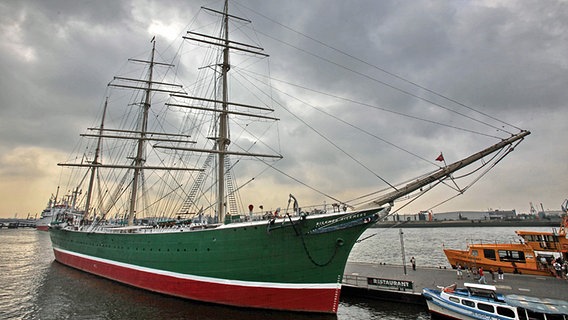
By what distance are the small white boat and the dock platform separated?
2.37 m

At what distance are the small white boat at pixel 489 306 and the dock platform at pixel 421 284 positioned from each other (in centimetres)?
237

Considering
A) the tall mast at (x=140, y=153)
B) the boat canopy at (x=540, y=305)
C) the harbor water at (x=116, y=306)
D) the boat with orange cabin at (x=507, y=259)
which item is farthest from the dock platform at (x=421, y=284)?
the tall mast at (x=140, y=153)

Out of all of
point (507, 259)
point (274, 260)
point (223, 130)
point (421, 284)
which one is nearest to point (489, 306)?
point (421, 284)

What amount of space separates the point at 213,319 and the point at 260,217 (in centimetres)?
550

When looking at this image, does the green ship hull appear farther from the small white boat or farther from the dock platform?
the small white boat

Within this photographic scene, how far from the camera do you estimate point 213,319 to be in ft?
46.4

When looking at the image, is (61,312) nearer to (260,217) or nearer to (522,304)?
(260,217)

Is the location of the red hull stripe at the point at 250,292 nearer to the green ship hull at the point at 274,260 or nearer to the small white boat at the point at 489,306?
the green ship hull at the point at 274,260

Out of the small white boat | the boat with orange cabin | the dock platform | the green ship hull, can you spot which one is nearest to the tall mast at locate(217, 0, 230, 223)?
A: the green ship hull

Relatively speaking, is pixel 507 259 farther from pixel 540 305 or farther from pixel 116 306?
pixel 116 306

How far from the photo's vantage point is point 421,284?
1792 centimetres

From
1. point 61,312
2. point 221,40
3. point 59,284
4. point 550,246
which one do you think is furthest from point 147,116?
point 550,246

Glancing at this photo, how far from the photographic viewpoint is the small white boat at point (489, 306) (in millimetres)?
12000

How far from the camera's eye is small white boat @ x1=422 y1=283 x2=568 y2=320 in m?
12.0
